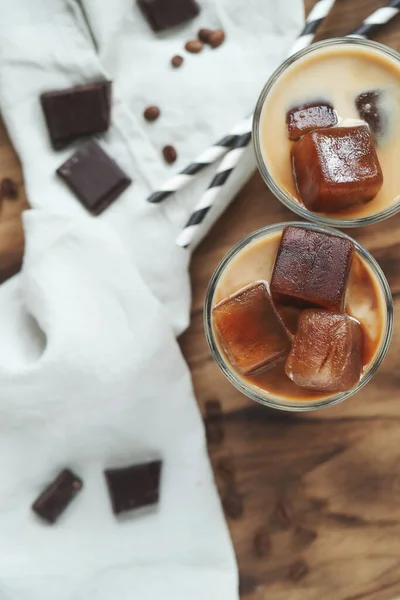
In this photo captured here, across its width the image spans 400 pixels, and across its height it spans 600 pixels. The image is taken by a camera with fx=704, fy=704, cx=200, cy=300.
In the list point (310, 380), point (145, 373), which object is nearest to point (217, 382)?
point (145, 373)

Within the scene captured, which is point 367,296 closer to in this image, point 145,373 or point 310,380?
point 310,380

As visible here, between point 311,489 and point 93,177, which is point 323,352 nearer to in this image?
point 311,489

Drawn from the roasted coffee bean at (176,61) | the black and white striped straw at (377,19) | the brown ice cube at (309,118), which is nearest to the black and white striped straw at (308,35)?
the black and white striped straw at (377,19)

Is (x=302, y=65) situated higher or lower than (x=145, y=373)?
higher

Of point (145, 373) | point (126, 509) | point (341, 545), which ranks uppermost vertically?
point (145, 373)

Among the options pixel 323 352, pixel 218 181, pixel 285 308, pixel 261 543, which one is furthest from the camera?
pixel 261 543

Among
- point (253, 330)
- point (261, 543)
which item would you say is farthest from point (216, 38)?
point (261, 543)

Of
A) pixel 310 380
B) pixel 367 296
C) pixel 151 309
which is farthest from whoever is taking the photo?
pixel 151 309
